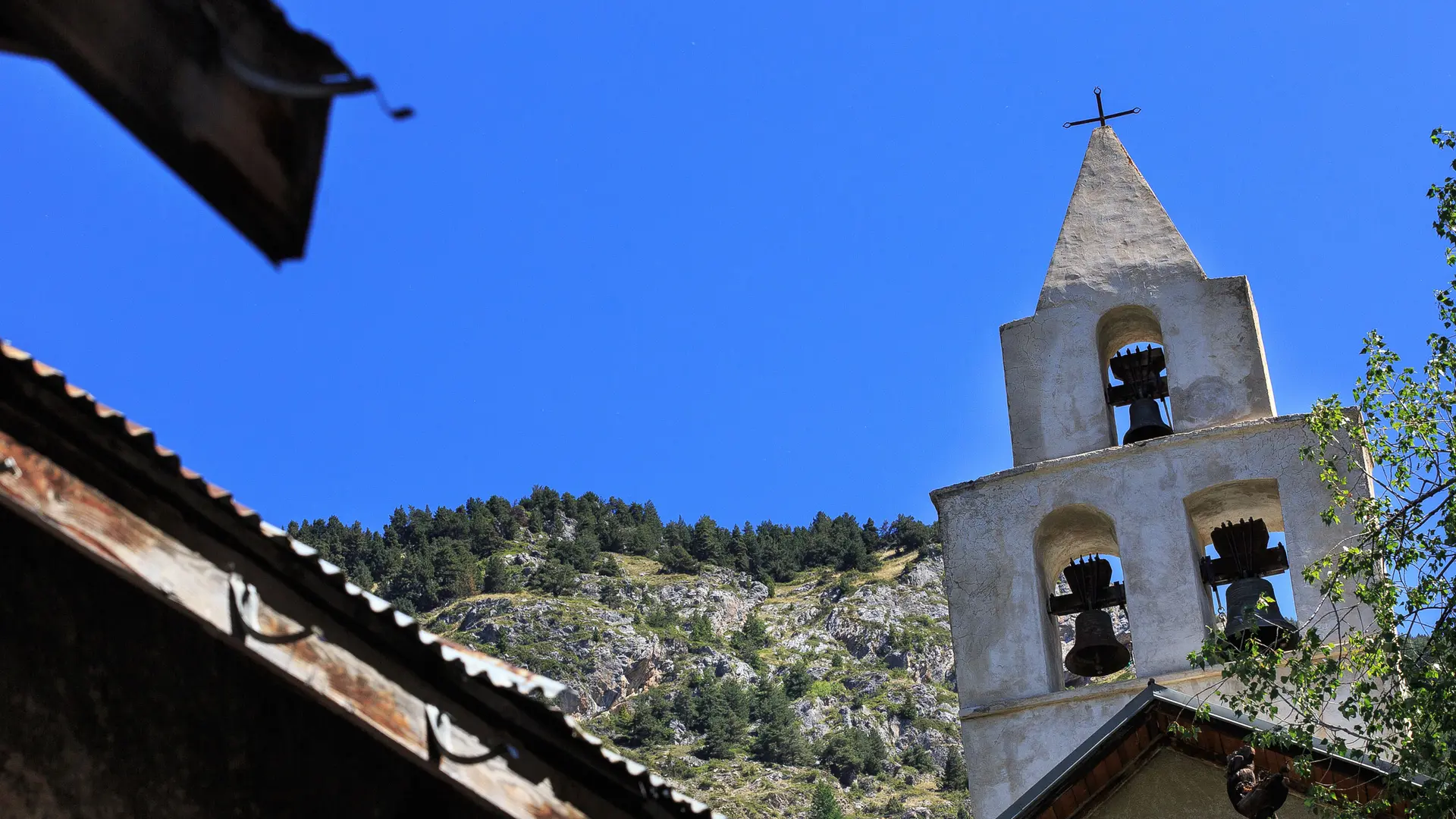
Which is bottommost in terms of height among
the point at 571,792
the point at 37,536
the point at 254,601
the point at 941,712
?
the point at 571,792

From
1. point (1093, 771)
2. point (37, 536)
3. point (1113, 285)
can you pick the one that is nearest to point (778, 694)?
point (1113, 285)

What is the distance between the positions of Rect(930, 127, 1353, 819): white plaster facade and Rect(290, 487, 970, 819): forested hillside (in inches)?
1320

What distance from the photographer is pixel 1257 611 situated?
10727 millimetres

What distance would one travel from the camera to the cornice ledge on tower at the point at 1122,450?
39.3ft

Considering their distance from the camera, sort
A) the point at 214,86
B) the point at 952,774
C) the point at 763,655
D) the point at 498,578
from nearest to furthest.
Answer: the point at 214,86 → the point at 952,774 → the point at 763,655 → the point at 498,578

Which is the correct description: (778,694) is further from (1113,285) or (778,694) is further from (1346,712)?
(1346,712)

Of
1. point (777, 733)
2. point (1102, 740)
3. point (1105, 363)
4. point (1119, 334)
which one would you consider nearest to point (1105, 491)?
point (1105, 363)

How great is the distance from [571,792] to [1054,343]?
1011cm

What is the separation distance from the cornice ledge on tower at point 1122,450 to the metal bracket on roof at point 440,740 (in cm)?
931

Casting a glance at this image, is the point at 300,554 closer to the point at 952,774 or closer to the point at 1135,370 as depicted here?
the point at 1135,370

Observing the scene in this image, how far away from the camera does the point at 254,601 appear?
351 centimetres

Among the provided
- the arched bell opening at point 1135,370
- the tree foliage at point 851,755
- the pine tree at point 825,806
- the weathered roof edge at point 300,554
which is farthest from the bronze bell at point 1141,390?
the tree foliage at point 851,755

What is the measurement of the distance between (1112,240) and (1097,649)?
12.2 feet

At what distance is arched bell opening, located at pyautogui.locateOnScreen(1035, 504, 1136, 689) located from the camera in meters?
12.0
